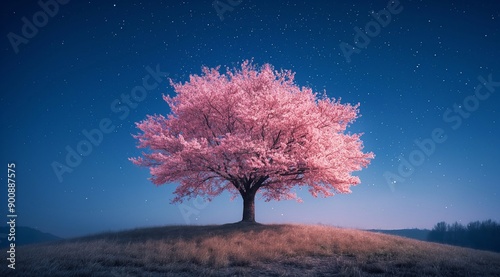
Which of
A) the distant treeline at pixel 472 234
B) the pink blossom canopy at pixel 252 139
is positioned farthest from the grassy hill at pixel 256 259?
the distant treeline at pixel 472 234

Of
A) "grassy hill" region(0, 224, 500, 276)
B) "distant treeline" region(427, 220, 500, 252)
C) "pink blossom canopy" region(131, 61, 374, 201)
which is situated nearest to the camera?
"grassy hill" region(0, 224, 500, 276)

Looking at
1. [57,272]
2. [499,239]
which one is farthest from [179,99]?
[499,239]

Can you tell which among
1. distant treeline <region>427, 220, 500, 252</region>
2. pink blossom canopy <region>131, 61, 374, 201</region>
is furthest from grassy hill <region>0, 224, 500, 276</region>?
distant treeline <region>427, 220, 500, 252</region>

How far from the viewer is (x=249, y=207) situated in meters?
23.2

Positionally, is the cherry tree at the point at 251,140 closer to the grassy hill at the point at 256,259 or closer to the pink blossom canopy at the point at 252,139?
the pink blossom canopy at the point at 252,139

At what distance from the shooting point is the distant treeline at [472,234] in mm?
98188

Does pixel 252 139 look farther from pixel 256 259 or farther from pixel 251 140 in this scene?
pixel 256 259

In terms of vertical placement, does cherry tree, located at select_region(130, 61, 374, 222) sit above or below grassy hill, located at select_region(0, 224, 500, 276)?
above

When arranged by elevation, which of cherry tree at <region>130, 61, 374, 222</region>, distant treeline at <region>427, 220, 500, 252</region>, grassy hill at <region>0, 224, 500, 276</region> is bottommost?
distant treeline at <region>427, 220, 500, 252</region>

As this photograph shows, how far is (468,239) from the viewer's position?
109812 mm

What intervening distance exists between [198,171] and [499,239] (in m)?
117

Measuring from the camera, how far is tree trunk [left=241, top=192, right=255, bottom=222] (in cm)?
2308

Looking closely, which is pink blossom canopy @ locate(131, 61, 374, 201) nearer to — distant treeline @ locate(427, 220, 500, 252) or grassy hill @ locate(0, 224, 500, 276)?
grassy hill @ locate(0, 224, 500, 276)

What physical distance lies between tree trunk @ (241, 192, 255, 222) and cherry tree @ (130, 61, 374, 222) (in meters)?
0.08
